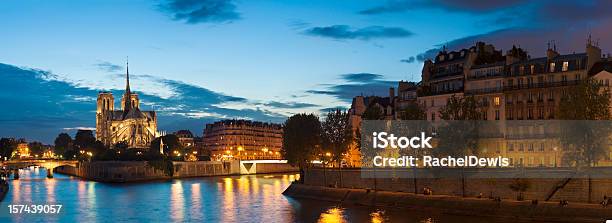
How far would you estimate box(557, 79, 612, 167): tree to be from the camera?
45.3m

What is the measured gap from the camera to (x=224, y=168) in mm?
145625

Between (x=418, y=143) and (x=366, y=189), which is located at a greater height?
(x=418, y=143)

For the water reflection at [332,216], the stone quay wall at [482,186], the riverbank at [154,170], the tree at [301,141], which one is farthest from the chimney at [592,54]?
the riverbank at [154,170]

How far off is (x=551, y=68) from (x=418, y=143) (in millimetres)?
12871

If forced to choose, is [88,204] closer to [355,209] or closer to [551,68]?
[355,209]

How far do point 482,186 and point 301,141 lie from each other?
37.9 m

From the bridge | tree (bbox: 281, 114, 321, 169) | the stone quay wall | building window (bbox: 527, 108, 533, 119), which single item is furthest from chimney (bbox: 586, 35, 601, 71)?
the bridge

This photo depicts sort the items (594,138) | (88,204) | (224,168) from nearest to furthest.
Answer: (594,138)
(88,204)
(224,168)

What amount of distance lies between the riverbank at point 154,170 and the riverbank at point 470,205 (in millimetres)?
61610

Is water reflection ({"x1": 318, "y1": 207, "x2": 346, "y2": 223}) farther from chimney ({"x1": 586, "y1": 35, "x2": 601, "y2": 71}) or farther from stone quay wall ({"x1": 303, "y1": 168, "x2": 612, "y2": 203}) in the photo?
chimney ({"x1": 586, "y1": 35, "x2": 601, "y2": 71})

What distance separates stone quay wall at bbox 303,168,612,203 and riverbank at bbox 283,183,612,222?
40.9 inches

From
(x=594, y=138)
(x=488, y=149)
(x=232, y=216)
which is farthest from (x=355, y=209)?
(x=594, y=138)

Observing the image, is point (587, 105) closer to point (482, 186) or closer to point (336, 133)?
point (482, 186)

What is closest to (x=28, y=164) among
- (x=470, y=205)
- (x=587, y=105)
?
(x=470, y=205)
